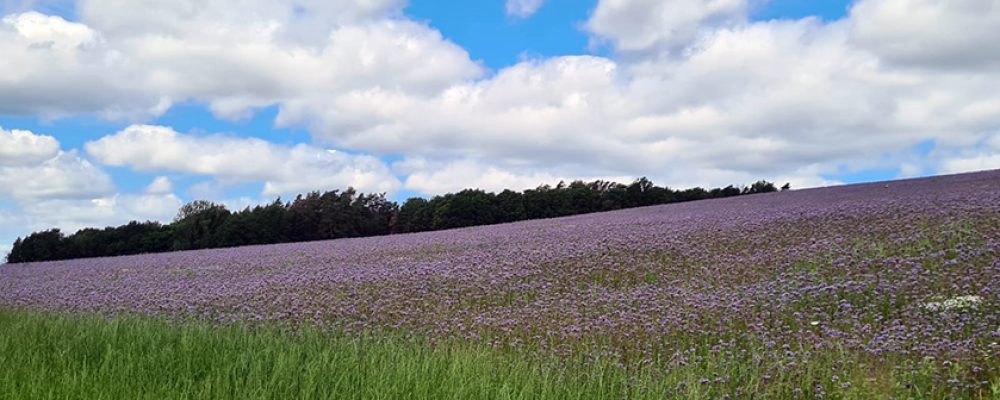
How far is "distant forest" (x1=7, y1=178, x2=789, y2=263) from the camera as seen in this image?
3422cm

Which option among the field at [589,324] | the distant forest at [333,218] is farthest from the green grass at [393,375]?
the distant forest at [333,218]

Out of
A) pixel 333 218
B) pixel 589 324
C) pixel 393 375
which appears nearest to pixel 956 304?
pixel 589 324

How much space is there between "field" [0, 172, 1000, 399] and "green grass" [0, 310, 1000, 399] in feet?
0.08

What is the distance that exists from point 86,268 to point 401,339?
16420 mm

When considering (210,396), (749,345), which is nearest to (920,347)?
(749,345)

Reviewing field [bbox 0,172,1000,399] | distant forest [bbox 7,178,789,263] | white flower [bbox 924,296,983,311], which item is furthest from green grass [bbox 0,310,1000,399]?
distant forest [bbox 7,178,789,263]

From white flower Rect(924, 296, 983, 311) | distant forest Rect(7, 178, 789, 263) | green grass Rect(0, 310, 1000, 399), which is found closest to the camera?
green grass Rect(0, 310, 1000, 399)

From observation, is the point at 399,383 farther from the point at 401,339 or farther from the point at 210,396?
the point at 401,339

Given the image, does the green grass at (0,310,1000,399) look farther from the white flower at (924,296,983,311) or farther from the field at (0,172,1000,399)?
the white flower at (924,296,983,311)

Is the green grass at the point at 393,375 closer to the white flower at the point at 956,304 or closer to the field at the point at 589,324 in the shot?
the field at the point at 589,324

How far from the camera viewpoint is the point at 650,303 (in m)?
7.80

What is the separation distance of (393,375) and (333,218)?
31.0 m

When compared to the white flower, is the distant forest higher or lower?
higher

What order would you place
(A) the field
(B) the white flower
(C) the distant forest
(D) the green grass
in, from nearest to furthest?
(D) the green grass
(A) the field
(B) the white flower
(C) the distant forest
